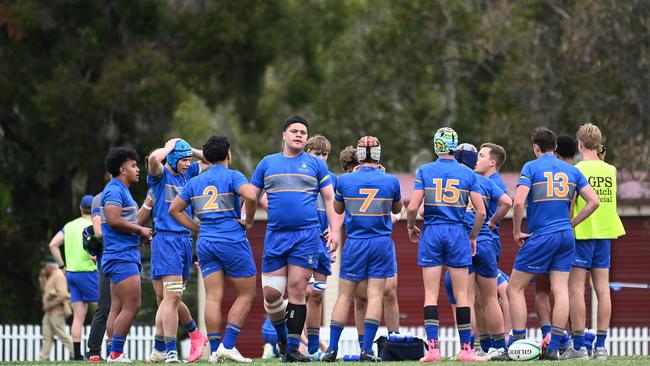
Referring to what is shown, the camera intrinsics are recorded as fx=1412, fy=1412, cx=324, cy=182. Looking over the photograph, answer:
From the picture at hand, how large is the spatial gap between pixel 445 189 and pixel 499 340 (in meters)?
1.82

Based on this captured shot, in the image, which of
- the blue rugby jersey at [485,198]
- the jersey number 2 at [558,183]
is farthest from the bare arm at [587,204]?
the blue rugby jersey at [485,198]

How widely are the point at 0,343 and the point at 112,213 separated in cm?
1224

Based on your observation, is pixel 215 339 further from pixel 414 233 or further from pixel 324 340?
pixel 324 340

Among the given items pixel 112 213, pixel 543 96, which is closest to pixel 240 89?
pixel 543 96

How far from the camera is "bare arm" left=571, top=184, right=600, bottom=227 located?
46.8 ft

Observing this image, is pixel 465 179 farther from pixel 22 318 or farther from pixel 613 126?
pixel 22 318

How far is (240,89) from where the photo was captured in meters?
33.3

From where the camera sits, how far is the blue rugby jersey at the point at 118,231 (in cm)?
1445

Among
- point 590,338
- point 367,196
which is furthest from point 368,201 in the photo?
point 590,338

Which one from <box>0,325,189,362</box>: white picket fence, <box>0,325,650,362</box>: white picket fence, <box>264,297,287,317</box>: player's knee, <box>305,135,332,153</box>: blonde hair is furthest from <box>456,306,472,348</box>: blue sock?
<box>0,325,189,362</box>: white picket fence

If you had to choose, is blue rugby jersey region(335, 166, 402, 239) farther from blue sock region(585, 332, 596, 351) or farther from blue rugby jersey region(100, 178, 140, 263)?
blue sock region(585, 332, 596, 351)

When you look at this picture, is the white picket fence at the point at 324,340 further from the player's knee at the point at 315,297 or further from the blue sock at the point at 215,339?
the blue sock at the point at 215,339

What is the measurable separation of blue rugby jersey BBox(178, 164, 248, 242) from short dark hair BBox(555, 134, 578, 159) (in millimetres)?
3498

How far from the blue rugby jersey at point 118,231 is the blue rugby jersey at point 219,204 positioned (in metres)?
1.09
